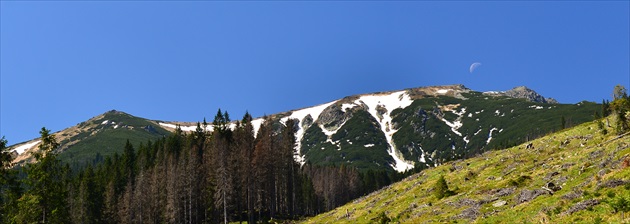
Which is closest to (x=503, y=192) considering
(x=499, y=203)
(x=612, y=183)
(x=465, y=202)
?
(x=465, y=202)

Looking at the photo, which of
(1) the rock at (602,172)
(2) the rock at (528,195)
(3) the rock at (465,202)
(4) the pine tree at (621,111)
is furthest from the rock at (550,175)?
(4) the pine tree at (621,111)

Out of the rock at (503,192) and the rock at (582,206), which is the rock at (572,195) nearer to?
the rock at (582,206)

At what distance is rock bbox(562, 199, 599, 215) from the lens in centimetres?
2322

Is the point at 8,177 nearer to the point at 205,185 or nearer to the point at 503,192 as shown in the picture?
the point at 503,192

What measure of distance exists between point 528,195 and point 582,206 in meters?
8.56

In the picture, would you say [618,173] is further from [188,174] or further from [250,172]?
[188,174]

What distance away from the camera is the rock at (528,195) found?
3119 centimetres

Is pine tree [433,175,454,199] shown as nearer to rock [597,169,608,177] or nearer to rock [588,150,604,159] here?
rock [588,150,604,159]

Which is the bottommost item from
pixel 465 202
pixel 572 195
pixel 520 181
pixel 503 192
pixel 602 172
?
pixel 465 202

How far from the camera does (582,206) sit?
23516 millimetres

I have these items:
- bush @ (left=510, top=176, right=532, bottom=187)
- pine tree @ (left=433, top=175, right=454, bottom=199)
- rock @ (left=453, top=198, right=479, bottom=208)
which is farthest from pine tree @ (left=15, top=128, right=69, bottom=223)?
bush @ (left=510, top=176, right=532, bottom=187)

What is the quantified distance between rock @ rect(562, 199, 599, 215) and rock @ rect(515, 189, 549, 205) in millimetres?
7035

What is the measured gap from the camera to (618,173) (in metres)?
28.1

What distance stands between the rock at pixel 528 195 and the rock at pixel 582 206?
7035 millimetres
